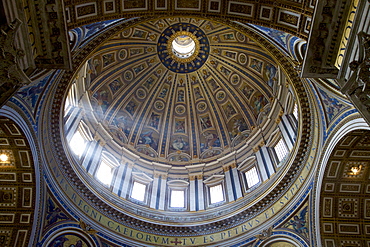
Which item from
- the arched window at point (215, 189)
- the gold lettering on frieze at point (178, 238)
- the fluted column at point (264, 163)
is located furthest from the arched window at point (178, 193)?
the fluted column at point (264, 163)

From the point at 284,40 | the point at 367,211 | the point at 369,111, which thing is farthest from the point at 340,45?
the point at 367,211

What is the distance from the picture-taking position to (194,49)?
3062cm

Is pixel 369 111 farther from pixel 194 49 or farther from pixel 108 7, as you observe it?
pixel 194 49

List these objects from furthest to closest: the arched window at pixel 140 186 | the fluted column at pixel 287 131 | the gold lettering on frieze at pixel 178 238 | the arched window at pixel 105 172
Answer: the arched window at pixel 140 186
the arched window at pixel 105 172
the fluted column at pixel 287 131
the gold lettering on frieze at pixel 178 238

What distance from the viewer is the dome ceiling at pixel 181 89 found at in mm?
26750

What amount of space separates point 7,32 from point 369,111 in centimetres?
944

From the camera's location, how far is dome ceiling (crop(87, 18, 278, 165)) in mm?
26750

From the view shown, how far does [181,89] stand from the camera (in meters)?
31.8

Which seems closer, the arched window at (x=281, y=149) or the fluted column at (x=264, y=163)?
the arched window at (x=281, y=149)

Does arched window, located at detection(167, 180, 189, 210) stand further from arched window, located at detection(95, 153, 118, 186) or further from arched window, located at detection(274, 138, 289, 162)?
arched window, located at detection(274, 138, 289, 162)

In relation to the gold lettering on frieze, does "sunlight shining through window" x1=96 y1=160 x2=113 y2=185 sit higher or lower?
higher

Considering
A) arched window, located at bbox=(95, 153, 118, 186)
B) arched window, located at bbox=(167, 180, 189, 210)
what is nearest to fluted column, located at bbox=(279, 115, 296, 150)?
arched window, located at bbox=(167, 180, 189, 210)

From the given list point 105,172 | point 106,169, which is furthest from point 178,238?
point 106,169

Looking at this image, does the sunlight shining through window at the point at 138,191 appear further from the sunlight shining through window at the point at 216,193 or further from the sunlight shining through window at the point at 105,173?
the sunlight shining through window at the point at 216,193
